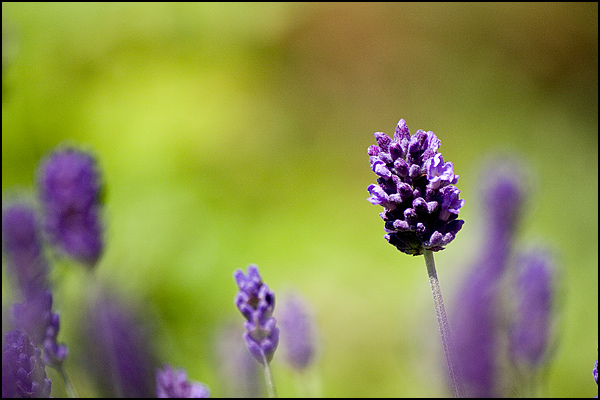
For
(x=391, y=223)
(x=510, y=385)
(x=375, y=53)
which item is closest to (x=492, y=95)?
(x=375, y=53)

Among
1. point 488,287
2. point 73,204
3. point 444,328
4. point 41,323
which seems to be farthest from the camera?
point 73,204

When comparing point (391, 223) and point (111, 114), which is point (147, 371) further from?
point (111, 114)

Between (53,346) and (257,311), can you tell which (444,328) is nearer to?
(257,311)

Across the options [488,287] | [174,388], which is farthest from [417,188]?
[488,287]

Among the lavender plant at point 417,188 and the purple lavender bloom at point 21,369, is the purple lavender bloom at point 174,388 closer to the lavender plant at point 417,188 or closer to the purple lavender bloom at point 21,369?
the purple lavender bloom at point 21,369

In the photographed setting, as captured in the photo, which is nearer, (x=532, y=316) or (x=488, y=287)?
(x=532, y=316)

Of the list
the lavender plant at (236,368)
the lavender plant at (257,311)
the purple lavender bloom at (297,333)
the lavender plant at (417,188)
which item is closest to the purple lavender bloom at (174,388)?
the lavender plant at (257,311)
